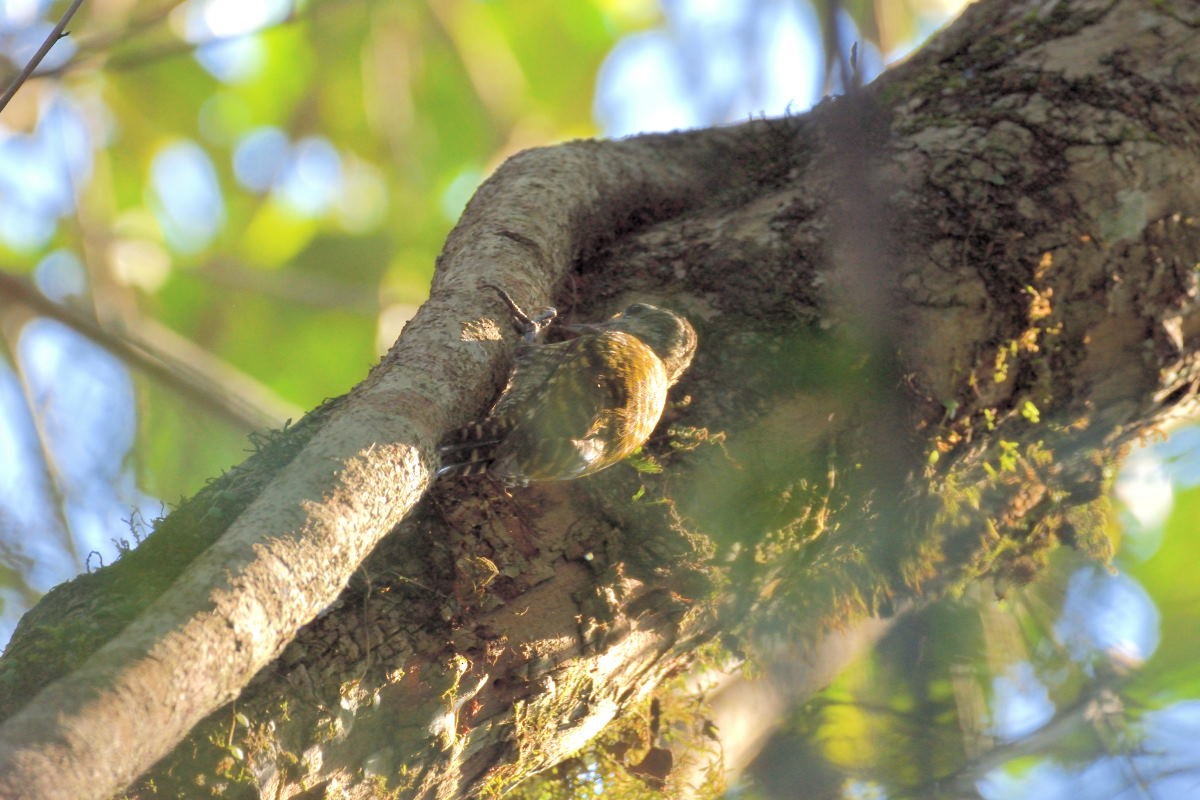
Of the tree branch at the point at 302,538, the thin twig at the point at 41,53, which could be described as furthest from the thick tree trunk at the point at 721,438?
the thin twig at the point at 41,53

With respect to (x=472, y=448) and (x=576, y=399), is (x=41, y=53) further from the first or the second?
(x=576, y=399)

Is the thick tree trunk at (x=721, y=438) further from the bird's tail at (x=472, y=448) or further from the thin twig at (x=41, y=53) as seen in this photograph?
the thin twig at (x=41, y=53)

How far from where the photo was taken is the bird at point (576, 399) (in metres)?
2.13

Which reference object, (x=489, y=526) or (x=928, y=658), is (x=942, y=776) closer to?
(x=928, y=658)

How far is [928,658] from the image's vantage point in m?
3.46

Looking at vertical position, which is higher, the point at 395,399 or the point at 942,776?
the point at 395,399

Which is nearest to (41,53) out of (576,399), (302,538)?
(302,538)

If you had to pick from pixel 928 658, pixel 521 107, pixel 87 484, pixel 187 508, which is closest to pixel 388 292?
pixel 521 107

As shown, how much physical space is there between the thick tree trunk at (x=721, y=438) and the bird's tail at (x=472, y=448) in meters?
0.04

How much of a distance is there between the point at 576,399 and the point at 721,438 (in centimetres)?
37

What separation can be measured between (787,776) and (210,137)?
7.46 meters

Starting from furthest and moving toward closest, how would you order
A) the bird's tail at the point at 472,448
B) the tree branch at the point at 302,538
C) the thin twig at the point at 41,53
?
1. the bird's tail at the point at 472,448
2. the thin twig at the point at 41,53
3. the tree branch at the point at 302,538

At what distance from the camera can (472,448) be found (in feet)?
7.07

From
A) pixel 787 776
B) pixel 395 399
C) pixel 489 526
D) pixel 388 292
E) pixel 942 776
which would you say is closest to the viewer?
pixel 395 399
